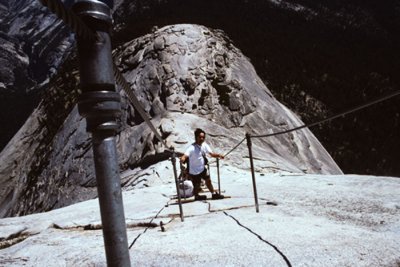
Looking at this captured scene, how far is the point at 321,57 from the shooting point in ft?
75.5

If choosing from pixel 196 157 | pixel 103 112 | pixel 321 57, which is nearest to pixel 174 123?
pixel 196 157

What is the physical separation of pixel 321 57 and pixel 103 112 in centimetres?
2419

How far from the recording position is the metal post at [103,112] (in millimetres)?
1074

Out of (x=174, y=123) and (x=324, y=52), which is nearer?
(x=174, y=123)

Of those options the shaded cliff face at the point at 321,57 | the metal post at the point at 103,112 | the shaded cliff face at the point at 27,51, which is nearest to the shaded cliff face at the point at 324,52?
the shaded cliff face at the point at 321,57

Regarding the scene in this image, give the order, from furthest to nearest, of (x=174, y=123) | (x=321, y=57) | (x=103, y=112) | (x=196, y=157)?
(x=321, y=57) < (x=174, y=123) < (x=196, y=157) < (x=103, y=112)

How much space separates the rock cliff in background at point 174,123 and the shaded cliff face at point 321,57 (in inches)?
125

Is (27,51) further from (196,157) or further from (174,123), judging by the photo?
(196,157)

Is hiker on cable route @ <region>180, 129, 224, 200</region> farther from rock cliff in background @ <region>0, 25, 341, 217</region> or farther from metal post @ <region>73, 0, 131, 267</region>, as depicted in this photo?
metal post @ <region>73, 0, 131, 267</region>

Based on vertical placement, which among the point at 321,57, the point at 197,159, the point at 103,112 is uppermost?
the point at 321,57

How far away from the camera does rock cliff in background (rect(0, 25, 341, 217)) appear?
10.8 m

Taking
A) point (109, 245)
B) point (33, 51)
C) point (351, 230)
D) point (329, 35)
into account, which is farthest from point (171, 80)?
point (33, 51)

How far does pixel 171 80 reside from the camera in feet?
43.1

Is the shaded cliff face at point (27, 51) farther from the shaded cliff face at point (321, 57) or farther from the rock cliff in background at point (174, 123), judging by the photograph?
the rock cliff in background at point (174, 123)
